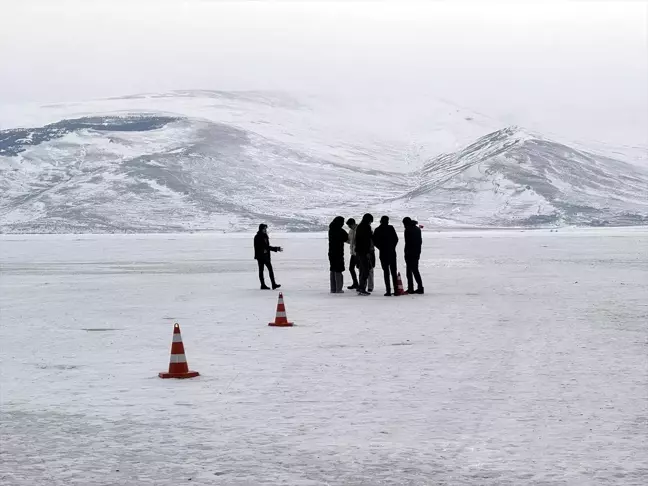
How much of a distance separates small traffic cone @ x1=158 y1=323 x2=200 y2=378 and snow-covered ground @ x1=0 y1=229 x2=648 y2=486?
240 millimetres

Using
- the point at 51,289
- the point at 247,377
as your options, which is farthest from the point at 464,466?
the point at 51,289

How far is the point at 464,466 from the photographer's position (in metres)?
7.60

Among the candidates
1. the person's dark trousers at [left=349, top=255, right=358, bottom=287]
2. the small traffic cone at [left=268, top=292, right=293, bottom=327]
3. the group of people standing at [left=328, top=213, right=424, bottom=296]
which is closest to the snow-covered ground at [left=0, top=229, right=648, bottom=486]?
the small traffic cone at [left=268, top=292, right=293, bottom=327]

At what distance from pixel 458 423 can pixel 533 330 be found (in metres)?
7.97

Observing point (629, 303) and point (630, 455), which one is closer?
point (630, 455)

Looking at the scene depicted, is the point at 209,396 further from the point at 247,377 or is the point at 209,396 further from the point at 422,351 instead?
the point at 422,351

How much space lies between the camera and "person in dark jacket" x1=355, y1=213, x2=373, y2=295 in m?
25.0

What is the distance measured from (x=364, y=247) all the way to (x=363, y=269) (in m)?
0.49

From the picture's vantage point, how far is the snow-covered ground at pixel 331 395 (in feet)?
25.0

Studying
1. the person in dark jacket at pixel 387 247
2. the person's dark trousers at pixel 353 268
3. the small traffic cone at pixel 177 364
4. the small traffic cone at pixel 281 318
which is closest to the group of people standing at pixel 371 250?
the person in dark jacket at pixel 387 247

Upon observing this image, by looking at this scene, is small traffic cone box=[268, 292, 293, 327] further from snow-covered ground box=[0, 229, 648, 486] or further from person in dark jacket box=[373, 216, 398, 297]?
person in dark jacket box=[373, 216, 398, 297]

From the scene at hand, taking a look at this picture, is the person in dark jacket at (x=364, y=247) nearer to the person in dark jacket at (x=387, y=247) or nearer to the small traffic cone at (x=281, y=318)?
the person in dark jacket at (x=387, y=247)

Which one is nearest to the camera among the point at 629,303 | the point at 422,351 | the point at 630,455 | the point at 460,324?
the point at 630,455

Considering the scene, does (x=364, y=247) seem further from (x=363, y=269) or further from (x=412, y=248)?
(x=412, y=248)
